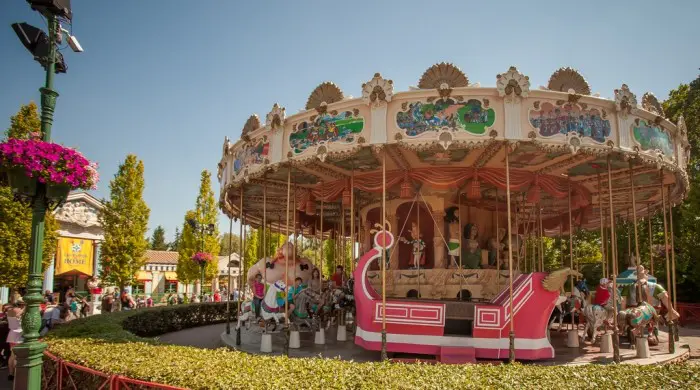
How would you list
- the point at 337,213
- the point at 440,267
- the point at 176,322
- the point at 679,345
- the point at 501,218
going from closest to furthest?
1. the point at 679,345
2. the point at 440,267
3. the point at 501,218
4. the point at 176,322
5. the point at 337,213

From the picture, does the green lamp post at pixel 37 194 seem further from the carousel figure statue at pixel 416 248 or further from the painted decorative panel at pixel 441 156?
the carousel figure statue at pixel 416 248

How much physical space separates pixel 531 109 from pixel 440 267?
5.24 m

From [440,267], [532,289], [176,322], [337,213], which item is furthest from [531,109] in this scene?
[176,322]

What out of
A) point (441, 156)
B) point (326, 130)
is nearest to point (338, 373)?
point (326, 130)

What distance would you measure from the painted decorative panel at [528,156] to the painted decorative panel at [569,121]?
0.84 m

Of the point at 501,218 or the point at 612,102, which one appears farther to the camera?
the point at 501,218

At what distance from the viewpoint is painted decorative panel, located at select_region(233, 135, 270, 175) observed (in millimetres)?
11141

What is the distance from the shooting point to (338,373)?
561cm

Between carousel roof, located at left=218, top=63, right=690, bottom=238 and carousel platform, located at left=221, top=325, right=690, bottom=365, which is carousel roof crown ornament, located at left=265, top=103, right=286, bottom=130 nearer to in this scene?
carousel roof, located at left=218, top=63, right=690, bottom=238

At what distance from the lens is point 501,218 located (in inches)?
Answer: 596

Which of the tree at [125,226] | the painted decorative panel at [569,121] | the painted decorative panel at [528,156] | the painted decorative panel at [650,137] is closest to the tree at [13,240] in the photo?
the tree at [125,226]

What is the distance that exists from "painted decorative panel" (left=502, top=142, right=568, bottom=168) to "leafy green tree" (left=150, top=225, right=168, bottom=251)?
98.8m

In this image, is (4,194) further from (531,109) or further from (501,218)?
(531,109)

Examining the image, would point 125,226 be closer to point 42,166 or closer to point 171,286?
point 42,166
